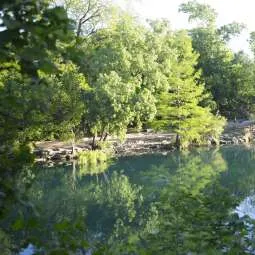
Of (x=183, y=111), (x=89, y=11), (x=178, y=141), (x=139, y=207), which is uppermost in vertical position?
(x=89, y=11)

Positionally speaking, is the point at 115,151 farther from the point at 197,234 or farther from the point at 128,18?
the point at 197,234

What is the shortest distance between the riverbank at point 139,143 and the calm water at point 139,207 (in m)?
2.67

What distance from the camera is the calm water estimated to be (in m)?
2.22

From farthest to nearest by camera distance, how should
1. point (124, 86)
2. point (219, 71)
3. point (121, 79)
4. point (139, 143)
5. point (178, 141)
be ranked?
1. point (219, 71)
2. point (178, 141)
3. point (139, 143)
4. point (121, 79)
5. point (124, 86)

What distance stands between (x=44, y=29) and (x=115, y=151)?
2634cm

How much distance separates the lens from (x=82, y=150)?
2566cm

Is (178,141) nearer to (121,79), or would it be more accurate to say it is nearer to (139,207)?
(121,79)

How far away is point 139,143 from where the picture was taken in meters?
29.6

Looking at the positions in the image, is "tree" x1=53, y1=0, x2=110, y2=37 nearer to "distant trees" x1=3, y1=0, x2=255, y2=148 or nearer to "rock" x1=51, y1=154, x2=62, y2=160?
"distant trees" x1=3, y1=0, x2=255, y2=148

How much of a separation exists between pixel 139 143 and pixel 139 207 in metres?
16.2

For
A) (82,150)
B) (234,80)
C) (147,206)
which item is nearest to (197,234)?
(147,206)

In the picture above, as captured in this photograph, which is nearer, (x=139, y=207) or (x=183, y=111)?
(x=139, y=207)

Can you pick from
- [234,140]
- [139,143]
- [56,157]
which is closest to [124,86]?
[56,157]

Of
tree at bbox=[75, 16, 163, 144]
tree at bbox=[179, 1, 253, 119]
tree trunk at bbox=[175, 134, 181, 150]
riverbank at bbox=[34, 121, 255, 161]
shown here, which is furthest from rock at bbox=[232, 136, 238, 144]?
tree at bbox=[75, 16, 163, 144]
